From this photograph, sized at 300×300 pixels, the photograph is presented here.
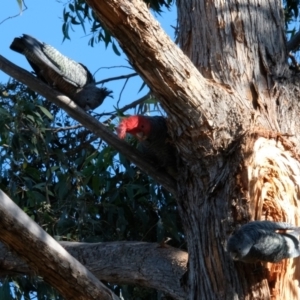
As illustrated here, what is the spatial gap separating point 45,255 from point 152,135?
107 cm

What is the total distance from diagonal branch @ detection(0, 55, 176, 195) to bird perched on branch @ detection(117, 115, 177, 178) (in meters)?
0.05

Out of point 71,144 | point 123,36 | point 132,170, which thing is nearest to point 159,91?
point 123,36

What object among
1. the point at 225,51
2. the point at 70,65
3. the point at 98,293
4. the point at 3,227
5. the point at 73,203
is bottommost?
the point at 98,293

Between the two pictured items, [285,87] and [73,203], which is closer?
[285,87]

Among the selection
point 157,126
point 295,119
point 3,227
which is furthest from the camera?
point 157,126

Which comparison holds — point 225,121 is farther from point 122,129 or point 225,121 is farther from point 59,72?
point 59,72

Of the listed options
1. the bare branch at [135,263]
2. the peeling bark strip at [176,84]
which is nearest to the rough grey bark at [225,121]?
the peeling bark strip at [176,84]

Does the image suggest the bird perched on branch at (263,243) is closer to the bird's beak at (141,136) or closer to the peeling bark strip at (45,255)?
the peeling bark strip at (45,255)

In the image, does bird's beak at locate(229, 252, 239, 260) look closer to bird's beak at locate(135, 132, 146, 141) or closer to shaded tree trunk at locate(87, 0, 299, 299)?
shaded tree trunk at locate(87, 0, 299, 299)

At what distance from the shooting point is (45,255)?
6.76 ft

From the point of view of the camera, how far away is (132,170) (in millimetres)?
4051

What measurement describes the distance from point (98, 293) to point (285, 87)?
1044mm

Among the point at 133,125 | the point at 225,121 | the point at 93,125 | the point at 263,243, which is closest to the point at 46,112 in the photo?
the point at 133,125

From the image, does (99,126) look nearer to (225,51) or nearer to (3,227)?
(225,51)
